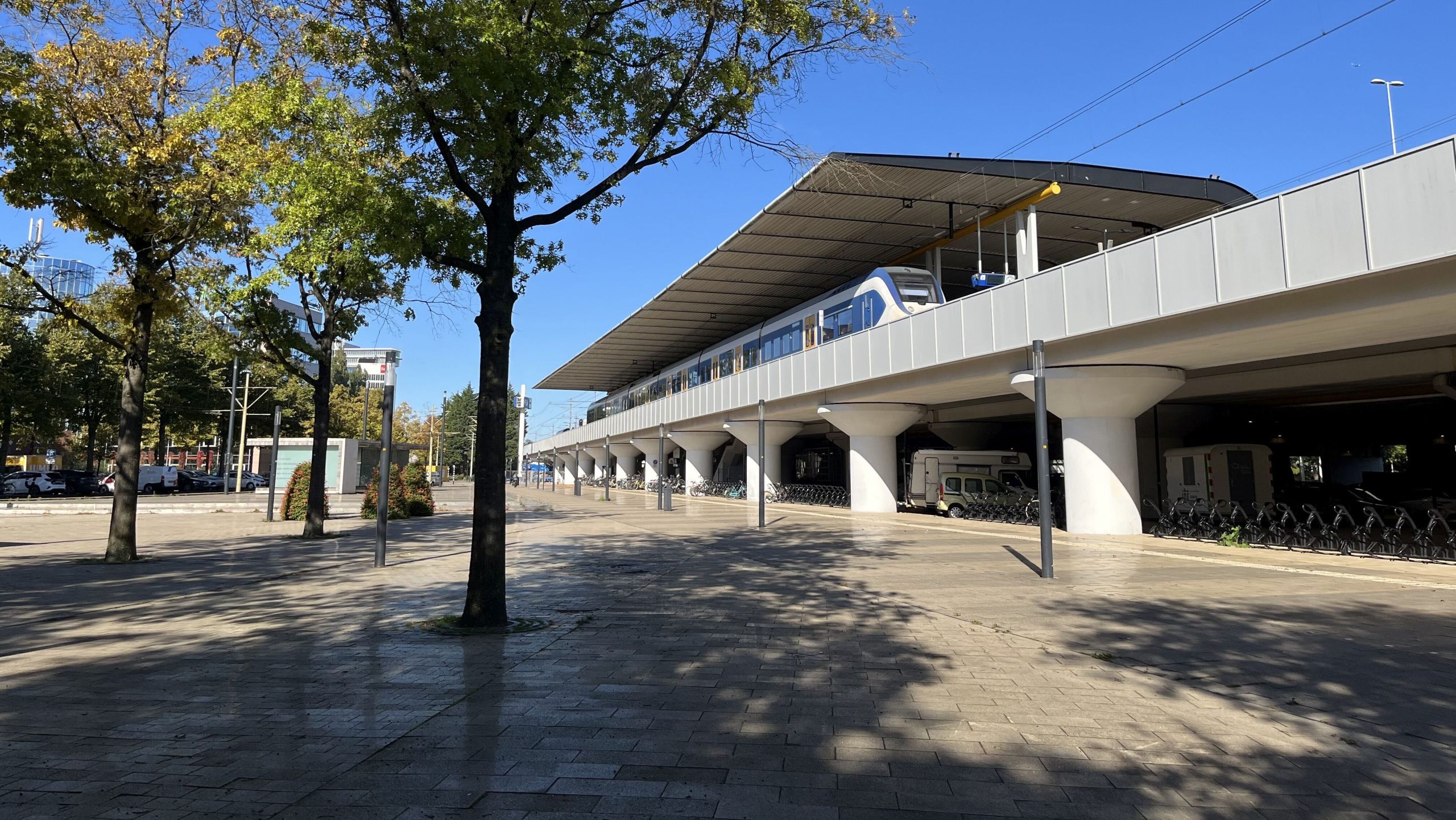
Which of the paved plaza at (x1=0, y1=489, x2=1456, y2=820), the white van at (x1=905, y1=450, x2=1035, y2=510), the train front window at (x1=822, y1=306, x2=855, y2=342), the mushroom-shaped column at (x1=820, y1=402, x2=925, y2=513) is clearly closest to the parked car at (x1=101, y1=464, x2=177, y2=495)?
the train front window at (x1=822, y1=306, x2=855, y2=342)

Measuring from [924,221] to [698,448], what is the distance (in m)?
25.9

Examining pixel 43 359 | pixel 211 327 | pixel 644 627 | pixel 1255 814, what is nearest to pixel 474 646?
pixel 644 627

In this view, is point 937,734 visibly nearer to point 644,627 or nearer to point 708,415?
point 644,627

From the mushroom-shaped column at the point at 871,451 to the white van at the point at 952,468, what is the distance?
37.8 inches

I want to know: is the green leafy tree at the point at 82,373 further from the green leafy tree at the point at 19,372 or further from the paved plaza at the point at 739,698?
the paved plaza at the point at 739,698

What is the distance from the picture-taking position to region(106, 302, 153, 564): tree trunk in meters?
13.1

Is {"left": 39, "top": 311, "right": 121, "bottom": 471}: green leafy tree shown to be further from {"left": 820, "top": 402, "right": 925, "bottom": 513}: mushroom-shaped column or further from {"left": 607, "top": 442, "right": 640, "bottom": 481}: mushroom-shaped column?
{"left": 820, "top": 402, "right": 925, "bottom": 513}: mushroom-shaped column

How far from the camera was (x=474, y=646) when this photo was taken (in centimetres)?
727

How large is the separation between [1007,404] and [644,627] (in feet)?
72.4

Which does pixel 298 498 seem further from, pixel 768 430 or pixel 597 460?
pixel 597 460

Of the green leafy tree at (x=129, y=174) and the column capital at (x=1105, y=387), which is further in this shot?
the column capital at (x=1105, y=387)

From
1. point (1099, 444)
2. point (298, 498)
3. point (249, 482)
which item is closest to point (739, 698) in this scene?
point (1099, 444)

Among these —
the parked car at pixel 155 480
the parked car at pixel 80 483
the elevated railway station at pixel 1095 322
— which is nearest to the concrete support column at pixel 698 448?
the elevated railway station at pixel 1095 322

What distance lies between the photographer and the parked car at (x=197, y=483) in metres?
49.2
